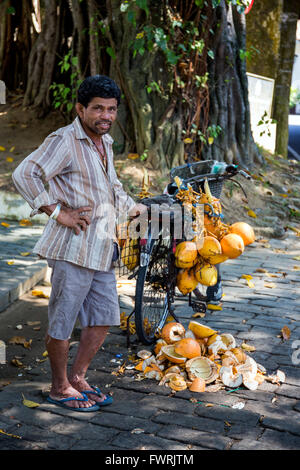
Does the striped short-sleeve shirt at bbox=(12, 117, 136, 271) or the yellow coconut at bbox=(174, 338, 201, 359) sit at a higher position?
the striped short-sleeve shirt at bbox=(12, 117, 136, 271)

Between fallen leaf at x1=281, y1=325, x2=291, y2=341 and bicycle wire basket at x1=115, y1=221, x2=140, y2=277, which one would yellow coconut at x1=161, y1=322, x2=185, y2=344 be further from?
fallen leaf at x1=281, y1=325, x2=291, y2=341

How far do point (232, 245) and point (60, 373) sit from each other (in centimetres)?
148

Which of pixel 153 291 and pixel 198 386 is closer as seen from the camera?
pixel 198 386

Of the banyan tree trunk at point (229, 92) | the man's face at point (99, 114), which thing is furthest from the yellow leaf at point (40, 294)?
the banyan tree trunk at point (229, 92)

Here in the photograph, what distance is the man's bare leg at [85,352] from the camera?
3492 millimetres

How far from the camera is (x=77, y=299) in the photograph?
3342 millimetres

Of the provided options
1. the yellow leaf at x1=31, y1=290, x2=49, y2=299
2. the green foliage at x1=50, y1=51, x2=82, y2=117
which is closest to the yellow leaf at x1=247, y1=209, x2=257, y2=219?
the green foliage at x1=50, y1=51, x2=82, y2=117

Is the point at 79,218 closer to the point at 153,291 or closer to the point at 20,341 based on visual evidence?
the point at 153,291

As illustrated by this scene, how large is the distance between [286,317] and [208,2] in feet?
17.5

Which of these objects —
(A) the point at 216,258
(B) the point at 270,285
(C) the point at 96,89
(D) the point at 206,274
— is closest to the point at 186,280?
(D) the point at 206,274

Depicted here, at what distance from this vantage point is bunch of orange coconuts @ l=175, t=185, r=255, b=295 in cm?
412

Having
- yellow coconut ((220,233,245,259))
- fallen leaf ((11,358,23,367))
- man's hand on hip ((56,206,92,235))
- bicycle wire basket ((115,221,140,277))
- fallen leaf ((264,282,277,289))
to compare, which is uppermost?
man's hand on hip ((56,206,92,235))

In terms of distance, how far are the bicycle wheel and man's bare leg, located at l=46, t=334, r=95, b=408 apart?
89 cm

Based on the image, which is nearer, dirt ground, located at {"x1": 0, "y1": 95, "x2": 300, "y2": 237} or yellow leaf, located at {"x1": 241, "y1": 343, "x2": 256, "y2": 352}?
yellow leaf, located at {"x1": 241, "y1": 343, "x2": 256, "y2": 352}
